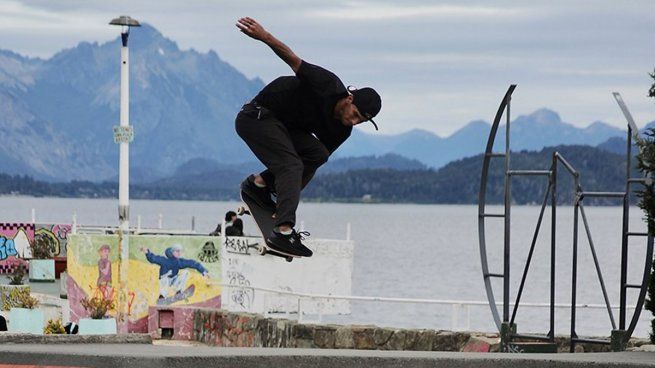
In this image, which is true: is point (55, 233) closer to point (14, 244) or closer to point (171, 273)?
point (14, 244)

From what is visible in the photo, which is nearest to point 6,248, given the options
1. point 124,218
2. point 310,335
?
point 124,218

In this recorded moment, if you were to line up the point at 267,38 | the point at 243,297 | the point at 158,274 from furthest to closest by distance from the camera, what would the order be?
the point at 243,297
the point at 158,274
the point at 267,38

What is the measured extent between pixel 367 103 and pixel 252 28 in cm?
97

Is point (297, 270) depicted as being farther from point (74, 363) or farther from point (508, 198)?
point (74, 363)

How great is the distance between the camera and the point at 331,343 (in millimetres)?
26281

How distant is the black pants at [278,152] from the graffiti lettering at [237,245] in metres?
23.8

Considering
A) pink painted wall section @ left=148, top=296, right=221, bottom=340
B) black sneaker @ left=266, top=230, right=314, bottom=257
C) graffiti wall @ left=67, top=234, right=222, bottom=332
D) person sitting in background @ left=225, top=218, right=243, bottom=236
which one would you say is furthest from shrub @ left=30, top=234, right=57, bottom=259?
black sneaker @ left=266, top=230, right=314, bottom=257

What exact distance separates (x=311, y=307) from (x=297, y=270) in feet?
3.56

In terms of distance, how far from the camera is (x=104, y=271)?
32.4 meters

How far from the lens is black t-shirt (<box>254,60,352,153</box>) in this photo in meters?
10.7

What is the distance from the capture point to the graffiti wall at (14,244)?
46.5m

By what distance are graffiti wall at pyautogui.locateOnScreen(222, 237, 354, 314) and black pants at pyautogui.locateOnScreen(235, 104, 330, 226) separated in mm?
23743

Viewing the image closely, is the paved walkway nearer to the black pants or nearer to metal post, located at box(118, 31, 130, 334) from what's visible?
the black pants

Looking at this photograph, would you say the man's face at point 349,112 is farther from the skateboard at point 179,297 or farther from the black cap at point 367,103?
the skateboard at point 179,297
